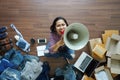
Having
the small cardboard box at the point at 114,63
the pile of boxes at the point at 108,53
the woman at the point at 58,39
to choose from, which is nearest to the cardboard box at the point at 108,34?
the pile of boxes at the point at 108,53

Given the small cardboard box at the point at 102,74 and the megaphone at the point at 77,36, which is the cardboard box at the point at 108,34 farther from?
the megaphone at the point at 77,36

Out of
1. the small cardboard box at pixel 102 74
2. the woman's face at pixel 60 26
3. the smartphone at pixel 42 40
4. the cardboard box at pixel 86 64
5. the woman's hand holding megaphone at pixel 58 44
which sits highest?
the woman's face at pixel 60 26

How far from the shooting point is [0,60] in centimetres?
274

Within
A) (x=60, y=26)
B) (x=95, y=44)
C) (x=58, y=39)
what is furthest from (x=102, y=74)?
(x=60, y=26)

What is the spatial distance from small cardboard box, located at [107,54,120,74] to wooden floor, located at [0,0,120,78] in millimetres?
410

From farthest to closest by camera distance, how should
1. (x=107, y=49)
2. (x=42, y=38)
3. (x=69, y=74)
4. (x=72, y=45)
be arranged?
(x=42, y=38)
(x=107, y=49)
(x=69, y=74)
(x=72, y=45)

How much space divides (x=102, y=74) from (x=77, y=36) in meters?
0.76

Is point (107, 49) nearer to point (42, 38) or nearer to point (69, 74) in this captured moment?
point (69, 74)

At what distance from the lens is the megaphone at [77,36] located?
212 centimetres

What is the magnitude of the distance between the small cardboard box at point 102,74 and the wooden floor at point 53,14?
46 cm

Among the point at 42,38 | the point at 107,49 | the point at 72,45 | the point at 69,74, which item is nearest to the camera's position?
the point at 72,45

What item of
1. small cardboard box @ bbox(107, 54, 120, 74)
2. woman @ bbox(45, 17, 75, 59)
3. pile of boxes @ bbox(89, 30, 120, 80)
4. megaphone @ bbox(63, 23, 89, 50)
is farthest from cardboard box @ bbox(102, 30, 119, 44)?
megaphone @ bbox(63, 23, 89, 50)

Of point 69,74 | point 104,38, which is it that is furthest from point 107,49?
point 69,74

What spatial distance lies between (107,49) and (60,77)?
2.19 ft
